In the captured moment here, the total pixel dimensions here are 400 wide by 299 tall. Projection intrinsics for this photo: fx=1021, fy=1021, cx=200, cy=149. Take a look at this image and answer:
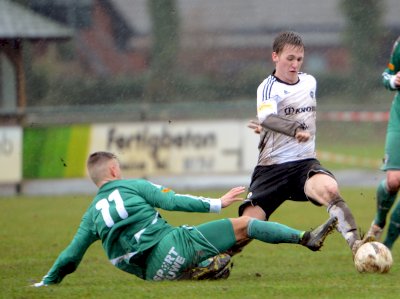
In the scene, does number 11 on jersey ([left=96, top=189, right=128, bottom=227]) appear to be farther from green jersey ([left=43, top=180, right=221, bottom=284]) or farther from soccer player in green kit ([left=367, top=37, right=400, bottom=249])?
soccer player in green kit ([left=367, top=37, right=400, bottom=249])

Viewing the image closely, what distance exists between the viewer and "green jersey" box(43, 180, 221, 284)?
23.2 ft

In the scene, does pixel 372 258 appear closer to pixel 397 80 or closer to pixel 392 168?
pixel 392 168

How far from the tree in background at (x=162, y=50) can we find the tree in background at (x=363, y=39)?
12.5 ft

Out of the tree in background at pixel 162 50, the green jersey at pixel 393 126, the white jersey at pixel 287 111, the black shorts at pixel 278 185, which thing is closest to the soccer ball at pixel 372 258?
the black shorts at pixel 278 185

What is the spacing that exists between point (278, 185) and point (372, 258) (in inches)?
40.5

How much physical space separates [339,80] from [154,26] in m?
5.38

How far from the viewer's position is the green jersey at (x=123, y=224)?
7062 millimetres

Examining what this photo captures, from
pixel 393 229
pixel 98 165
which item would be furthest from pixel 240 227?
pixel 393 229

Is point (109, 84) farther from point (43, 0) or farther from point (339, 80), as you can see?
point (339, 80)

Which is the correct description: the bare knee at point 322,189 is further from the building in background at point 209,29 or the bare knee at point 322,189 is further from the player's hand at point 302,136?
the building in background at point 209,29

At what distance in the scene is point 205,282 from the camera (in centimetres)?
727

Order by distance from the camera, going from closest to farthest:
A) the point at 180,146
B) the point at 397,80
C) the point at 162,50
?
the point at 397,80, the point at 180,146, the point at 162,50

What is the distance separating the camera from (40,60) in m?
19.8

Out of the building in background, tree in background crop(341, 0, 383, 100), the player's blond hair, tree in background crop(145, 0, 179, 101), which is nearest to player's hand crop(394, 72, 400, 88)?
the player's blond hair
